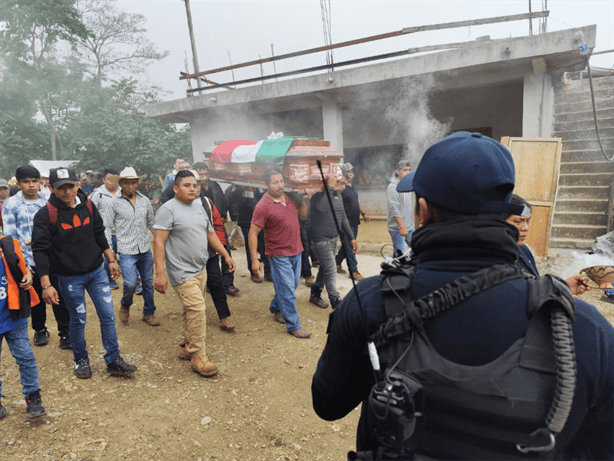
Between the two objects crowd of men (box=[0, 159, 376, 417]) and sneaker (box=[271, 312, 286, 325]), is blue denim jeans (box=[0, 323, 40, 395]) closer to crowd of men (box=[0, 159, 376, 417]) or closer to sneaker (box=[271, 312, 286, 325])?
crowd of men (box=[0, 159, 376, 417])

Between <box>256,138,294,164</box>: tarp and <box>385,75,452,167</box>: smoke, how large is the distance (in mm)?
3922

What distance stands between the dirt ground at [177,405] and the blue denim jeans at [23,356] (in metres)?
0.30

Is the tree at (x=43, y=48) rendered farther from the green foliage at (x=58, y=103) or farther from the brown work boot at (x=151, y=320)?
the brown work boot at (x=151, y=320)

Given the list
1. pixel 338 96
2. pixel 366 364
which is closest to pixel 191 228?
pixel 366 364

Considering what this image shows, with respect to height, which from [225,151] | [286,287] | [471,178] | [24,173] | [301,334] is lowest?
[301,334]

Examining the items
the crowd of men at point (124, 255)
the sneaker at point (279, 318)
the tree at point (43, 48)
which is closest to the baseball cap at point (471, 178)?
the crowd of men at point (124, 255)

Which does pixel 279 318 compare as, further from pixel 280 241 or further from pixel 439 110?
pixel 439 110

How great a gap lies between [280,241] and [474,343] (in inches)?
145

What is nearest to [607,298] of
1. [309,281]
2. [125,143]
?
[309,281]

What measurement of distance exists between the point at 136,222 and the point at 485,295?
466 cm

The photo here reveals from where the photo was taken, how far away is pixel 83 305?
352 centimetres

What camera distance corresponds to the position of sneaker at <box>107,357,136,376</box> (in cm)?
370

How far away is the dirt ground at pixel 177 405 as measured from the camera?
285cm

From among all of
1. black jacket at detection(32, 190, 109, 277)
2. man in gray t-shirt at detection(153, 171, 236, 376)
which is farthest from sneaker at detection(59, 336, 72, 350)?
man in gray t-shirt at detection(153, 171, 236, 376)
